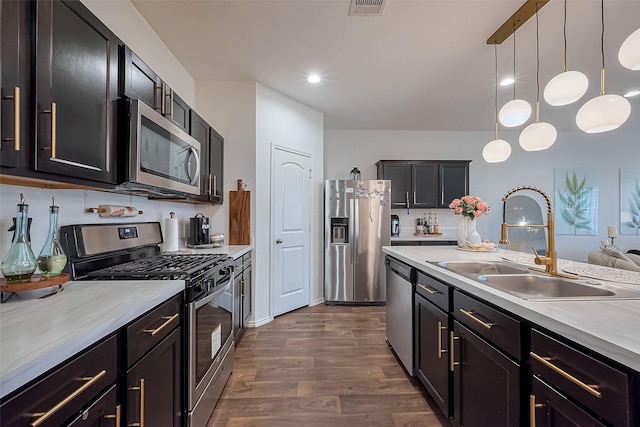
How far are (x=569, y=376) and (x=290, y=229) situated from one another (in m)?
2.98

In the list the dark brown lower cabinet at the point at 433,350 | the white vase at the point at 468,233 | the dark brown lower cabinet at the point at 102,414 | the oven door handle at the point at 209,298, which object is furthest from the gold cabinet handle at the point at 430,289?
the dark brown lower cabinet at the point at 102,414

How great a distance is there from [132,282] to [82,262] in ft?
1.34

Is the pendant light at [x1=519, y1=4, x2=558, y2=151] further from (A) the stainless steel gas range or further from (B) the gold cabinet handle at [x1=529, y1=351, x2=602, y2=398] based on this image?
(A) the stainless steel gas range

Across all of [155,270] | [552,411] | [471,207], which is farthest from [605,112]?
[155,270]

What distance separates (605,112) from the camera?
138cm

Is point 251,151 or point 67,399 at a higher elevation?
point 251,151

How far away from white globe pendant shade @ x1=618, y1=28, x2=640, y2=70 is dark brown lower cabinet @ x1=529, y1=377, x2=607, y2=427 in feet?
4.62

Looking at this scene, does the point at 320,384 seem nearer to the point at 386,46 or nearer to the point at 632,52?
the point at 632,52

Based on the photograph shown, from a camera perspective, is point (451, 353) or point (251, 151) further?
point (251, 151)

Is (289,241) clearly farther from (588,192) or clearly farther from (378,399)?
(588,192)

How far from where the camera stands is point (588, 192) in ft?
16.7

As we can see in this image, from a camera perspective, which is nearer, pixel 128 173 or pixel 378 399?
pixel 128 173

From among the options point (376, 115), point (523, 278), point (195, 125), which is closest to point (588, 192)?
point (376, 115)

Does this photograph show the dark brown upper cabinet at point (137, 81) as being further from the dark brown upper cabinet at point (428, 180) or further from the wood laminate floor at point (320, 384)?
the dark brown upper cabinet at point (428, 180)
